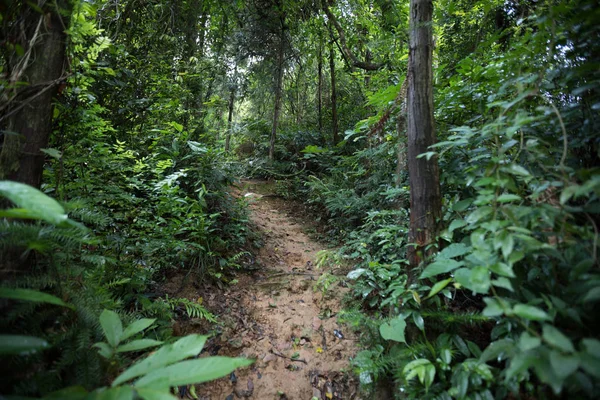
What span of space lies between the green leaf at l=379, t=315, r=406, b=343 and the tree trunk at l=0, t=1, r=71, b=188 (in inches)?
98.0

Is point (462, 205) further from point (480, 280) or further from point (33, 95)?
point (33, 95)

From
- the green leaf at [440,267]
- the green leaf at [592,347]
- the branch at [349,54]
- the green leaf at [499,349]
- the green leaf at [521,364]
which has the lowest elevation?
the green leaf at [499,349]

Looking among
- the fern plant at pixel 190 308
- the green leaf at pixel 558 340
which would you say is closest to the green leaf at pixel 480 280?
the green leaf at pixel 558 340

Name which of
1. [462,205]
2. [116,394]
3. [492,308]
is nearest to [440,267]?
[462,205]

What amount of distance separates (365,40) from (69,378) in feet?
27.2

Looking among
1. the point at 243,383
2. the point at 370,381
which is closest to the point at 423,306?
the point at 370,381

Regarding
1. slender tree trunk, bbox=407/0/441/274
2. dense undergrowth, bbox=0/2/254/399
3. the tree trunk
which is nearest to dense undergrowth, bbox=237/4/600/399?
slender tree trunk, bbox=407/0/441/274

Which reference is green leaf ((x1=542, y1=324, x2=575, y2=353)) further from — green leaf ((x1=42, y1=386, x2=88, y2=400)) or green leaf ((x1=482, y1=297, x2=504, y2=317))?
green leaf ((x1=42, y1=386, x2=88, y2=400))

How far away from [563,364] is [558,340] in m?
0.08

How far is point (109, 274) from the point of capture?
2.59m

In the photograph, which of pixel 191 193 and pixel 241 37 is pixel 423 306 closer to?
pixel 191 193

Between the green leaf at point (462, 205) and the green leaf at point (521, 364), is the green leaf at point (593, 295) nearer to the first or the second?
the green leaf at point (521, 364)

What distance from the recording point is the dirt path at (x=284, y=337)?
8.31ft

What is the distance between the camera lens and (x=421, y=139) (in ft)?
7.74
